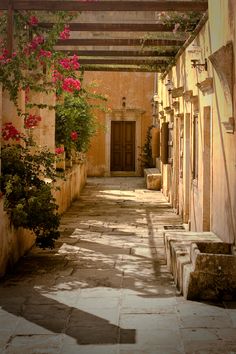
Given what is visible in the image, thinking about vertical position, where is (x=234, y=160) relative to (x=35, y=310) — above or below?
above

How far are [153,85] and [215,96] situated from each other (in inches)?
731

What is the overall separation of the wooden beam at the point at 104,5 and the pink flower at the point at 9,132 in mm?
2078

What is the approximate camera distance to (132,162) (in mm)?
27375

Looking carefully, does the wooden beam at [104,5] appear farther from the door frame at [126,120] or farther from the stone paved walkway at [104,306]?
the door frame at [126,120]

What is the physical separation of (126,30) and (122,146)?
15932 millimetres

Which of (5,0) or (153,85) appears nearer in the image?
(5,0)

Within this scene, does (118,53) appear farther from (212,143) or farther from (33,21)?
(212,143)

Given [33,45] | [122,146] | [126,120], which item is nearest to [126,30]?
[33,45]

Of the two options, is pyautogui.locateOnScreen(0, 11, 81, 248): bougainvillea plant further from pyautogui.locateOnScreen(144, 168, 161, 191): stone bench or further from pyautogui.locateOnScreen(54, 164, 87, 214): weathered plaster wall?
pyautogui.locateOnScreen(144, 168, 161, 191): stone bench

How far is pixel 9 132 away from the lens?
9.05 metres

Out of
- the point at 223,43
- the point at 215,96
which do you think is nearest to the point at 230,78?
the point at 223,43

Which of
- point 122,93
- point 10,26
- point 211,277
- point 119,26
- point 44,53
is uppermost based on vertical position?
point 122,93

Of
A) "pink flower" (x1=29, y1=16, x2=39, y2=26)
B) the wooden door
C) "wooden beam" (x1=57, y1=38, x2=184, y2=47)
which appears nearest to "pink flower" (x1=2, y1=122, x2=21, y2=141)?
"pink flower" (x1=29, y1=16, x2=39, y2=26)

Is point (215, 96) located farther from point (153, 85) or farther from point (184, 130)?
point (153, 85)
